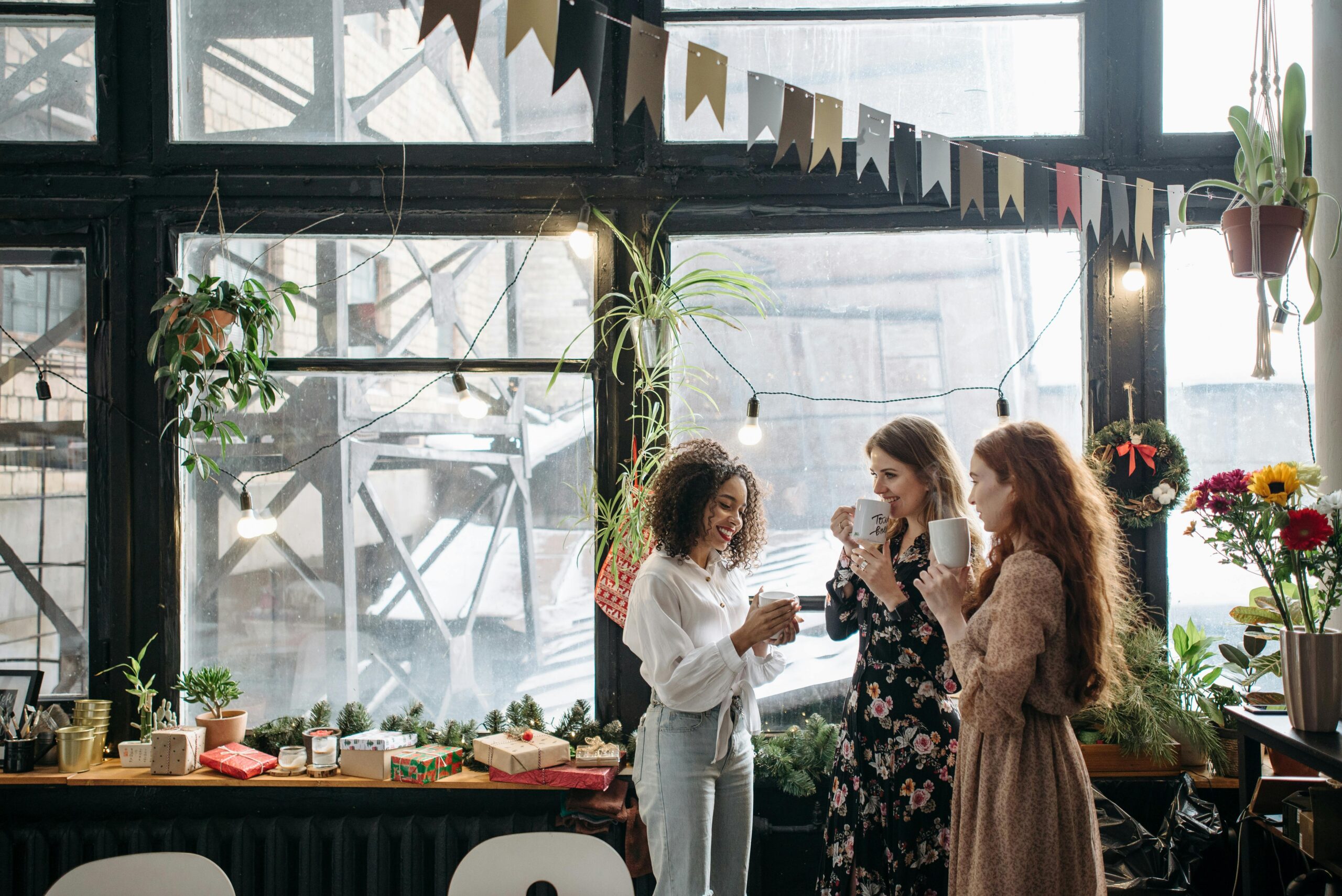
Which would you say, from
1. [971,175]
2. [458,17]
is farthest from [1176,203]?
[458,17]

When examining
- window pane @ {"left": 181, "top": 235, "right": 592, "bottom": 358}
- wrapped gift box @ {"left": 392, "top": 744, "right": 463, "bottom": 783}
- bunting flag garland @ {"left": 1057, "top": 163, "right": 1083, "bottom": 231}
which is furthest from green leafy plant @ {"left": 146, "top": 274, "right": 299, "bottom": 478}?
bunting flag garland @ {"left": 1057, "top": 163, "right": 1083, "bottom": 231}

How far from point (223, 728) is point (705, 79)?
95.1 inches

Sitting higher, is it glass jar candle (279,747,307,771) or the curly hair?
the curly hair

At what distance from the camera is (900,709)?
191 centimetres

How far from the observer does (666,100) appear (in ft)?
9.57

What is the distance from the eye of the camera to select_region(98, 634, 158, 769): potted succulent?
2.67 metres

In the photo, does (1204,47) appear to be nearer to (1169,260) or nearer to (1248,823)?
(1169,260)

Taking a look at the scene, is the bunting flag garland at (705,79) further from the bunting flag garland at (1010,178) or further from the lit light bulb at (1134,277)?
the lit light bulb at (1134,277)

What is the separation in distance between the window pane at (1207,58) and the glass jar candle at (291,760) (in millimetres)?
3431

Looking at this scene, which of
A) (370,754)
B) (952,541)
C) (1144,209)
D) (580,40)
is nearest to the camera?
(580,40)

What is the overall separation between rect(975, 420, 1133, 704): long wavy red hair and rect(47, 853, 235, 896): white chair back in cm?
179

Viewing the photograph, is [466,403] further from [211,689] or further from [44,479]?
[44,479]

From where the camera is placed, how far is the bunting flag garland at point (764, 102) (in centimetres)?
180

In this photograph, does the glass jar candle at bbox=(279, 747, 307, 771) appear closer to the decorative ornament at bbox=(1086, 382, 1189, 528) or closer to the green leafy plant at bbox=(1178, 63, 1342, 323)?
the decorative ornament at bbox=(1086, 382, 1189, 528)
